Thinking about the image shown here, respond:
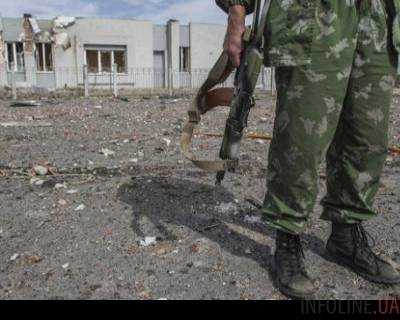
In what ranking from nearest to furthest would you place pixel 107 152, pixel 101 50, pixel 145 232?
pixel 145 232
pixel 107 152
pixel 101 50

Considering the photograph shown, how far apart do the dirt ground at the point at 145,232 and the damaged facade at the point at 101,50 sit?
68.4 ft

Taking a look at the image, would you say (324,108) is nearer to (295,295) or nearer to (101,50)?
(295,295)

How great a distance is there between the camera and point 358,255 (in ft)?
6.99

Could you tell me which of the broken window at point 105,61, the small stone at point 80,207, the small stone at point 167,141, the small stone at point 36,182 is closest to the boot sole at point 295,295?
the small stone at point 80,207

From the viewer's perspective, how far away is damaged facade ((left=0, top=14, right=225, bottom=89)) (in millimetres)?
24578

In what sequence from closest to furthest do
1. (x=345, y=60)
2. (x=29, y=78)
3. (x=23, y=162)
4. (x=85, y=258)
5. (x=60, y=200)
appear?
(x=345, y=60) < (x=85, y=258) < (x=60, y=200) < (x=23, y=162) < (x=29, y=78)

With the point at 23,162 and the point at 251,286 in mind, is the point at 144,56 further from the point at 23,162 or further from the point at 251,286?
the point at 251,286

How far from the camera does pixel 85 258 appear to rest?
2.29 metres

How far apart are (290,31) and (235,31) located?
25 cm

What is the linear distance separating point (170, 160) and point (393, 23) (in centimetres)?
278

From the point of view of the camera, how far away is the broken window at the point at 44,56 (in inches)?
994

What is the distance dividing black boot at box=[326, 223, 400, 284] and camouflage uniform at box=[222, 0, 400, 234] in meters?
0.15

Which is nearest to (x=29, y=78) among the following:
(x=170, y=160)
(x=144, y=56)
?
(x=144, y=56)

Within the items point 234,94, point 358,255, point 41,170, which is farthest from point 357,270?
point 41,170
